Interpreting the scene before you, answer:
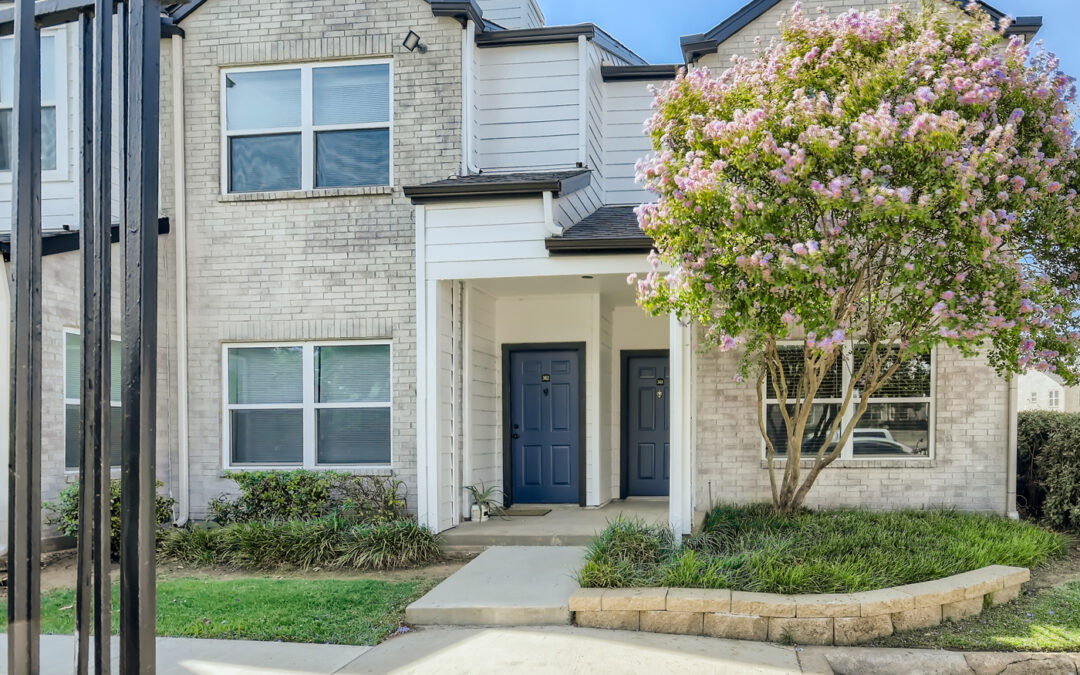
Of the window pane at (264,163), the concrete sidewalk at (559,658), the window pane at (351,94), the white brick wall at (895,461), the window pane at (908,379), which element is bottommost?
the concrete sidewalk at (559,658)

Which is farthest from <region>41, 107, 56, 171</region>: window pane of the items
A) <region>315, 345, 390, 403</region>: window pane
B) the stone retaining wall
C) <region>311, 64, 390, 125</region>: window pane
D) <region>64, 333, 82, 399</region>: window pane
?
the stone retaining wall

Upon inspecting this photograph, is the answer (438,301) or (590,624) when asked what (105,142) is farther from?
(438,301)

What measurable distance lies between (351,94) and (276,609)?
20.4 ft

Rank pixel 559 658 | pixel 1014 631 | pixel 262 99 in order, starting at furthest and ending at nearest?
pixel 262 99 → pixel 1014 631 → pixel 559 658

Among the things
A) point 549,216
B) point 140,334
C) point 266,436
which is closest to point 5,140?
point 266,436

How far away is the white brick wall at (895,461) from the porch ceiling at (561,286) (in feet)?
4.57

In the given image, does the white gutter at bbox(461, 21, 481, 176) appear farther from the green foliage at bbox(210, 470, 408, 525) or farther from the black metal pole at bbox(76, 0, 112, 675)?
the black metal pole at bbox(76, 0, 112, 675)

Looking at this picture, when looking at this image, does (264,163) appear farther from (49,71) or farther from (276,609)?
(276,609)

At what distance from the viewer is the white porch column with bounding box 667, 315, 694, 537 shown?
9.08 meters

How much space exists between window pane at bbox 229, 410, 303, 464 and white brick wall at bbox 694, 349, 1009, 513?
4.73 m

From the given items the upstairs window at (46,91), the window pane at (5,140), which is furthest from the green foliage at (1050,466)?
the window pane at (5,140)

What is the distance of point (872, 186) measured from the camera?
6840 millimetres

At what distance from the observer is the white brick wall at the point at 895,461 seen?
34.0 feet

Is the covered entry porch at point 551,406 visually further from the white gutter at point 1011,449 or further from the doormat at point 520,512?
the white gutter at point 1011,449
